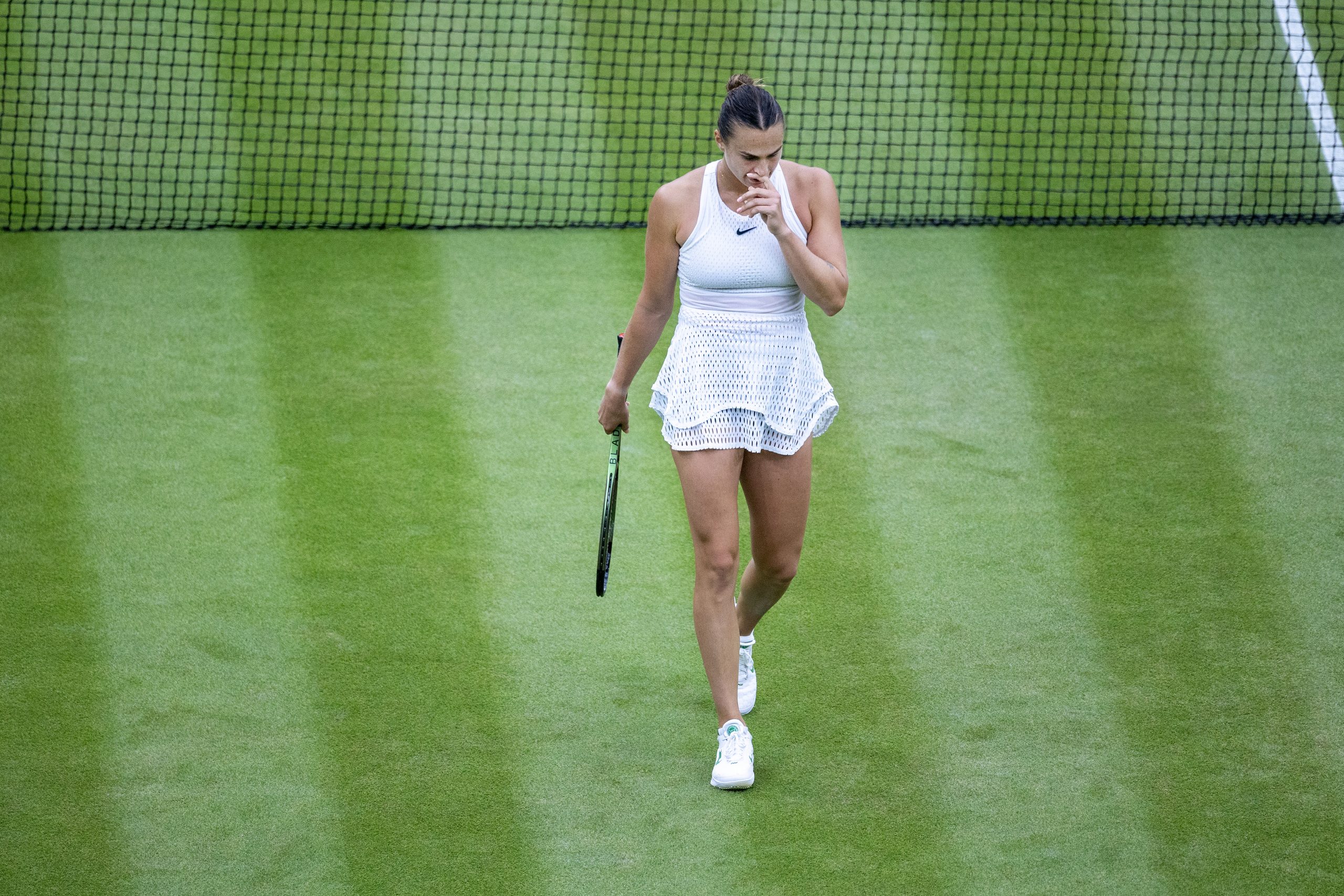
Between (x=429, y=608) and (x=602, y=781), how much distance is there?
110cm

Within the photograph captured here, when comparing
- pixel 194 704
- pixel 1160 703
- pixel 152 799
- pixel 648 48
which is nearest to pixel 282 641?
pixel 194 704

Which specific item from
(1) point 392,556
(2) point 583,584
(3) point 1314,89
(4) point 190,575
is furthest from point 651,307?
(3) point 1314,89

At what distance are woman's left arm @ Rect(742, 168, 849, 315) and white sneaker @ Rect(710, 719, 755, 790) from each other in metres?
1.24

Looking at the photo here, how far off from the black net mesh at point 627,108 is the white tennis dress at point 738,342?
13.5ft

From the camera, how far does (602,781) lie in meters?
4.55

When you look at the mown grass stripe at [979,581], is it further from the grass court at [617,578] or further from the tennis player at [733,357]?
the tennis player at [733,357]

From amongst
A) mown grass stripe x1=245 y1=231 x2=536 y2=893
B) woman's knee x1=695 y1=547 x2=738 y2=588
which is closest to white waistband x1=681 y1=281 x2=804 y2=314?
woman's knee x1=695 y1=547 x2=738 y2=588

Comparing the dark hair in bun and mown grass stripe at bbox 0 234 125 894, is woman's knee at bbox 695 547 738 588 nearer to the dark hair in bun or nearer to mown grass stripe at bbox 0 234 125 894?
the dark hair in bun

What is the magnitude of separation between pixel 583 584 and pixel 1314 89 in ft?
22.4

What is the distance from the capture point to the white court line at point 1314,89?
9070 millimetres

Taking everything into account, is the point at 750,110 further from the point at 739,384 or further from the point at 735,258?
the point at 739,384

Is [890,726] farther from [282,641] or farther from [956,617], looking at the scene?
[282,641]

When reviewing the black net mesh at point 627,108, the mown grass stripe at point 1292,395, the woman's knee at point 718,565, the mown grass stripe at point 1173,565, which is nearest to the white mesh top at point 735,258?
the woman's knee at point 718,565

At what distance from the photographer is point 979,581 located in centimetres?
552
